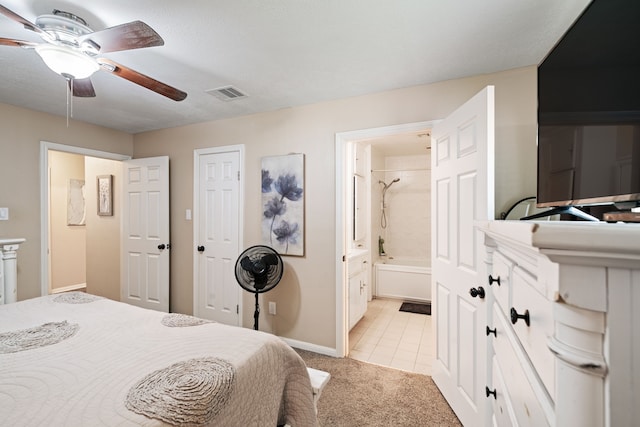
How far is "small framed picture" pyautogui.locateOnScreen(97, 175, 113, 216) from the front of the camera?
3740 mm

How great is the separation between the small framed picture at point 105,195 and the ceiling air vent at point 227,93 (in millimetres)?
2536

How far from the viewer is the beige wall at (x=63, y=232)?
4.33m

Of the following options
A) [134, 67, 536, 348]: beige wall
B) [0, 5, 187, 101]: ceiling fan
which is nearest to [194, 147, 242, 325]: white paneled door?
[134, 67, 536, 348]: beige wall

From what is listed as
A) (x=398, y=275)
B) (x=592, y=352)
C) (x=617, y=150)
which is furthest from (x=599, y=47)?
(x=398, y=275)

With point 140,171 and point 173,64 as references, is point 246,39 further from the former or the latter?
point 140,171

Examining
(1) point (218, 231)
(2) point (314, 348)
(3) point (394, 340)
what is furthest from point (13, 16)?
(3) point (394, 340)

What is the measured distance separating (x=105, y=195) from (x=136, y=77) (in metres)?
2.99

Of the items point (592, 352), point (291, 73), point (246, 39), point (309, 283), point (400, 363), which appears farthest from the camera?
point (309, 283)

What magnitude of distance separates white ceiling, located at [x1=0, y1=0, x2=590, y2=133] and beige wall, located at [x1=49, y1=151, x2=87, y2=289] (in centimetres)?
238

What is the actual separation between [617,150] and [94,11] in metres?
2.17

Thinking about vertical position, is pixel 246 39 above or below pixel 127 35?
above

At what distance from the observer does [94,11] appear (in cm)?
136

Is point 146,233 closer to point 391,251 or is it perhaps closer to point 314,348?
point 314,348

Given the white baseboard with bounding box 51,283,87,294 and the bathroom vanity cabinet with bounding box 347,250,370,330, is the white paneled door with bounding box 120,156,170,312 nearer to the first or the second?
the white baseboard with bounding box 51,283,87,294
